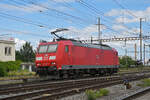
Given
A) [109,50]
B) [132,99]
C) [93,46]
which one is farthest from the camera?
[109,50]

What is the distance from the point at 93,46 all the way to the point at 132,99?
14.3 m

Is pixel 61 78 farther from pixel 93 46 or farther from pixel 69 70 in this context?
pixel 93 46

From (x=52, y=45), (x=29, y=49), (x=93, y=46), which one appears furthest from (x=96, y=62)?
(x=29, y=49)

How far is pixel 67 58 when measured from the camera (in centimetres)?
1947

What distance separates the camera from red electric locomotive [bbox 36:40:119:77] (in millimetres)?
19000

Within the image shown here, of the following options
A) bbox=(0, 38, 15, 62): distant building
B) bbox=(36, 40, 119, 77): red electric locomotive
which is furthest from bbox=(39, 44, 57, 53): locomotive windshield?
bbox=(0, 38, 15, 62): distant building

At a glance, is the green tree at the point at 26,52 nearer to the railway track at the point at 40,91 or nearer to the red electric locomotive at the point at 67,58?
the red electric locomotive at the point at 67,58

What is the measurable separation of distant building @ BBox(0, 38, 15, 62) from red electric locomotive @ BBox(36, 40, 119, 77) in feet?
73.3

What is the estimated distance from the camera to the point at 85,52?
72.7 ft

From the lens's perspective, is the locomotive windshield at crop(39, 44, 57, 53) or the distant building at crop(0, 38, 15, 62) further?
the distant building at crop(0, 38, 15, 62)

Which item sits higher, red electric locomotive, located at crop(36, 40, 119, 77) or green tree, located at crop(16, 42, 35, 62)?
green tree, located at crop(16, 42, 35, 62)

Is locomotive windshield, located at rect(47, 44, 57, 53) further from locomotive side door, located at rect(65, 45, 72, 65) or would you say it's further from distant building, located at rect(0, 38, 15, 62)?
distant building, located at rect(0, 38, 15, 62)

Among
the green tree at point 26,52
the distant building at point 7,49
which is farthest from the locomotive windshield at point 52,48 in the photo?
the green tree at point 26,52

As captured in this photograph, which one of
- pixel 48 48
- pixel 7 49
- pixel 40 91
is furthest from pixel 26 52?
pixel 40 91
